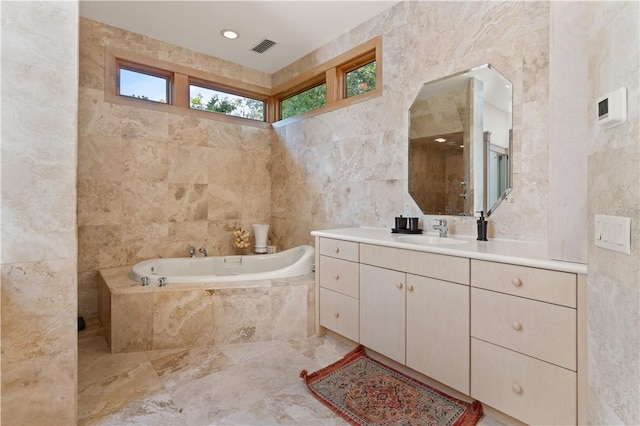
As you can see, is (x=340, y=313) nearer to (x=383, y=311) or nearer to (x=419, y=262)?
(x=383, y=311)

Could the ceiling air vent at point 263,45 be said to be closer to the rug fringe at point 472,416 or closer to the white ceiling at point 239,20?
the white ceiling at point 239,20

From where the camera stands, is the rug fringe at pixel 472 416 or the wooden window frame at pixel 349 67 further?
the wooden window frame at pixel 349 67

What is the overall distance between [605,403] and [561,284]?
54 cm

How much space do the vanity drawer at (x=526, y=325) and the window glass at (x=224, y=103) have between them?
3.56m

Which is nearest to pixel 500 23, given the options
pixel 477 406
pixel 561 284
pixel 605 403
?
pixel 561 284

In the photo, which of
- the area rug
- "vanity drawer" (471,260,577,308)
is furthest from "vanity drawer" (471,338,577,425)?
"vanity drawer" (471,260,577,308)

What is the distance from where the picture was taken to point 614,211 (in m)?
0.89

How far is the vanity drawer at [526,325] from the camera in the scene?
136 centimetres

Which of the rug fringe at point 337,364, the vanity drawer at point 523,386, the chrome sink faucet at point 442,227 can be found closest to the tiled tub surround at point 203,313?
the rug fringe at point 337,364

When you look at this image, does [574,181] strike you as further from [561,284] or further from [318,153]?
[318,153]

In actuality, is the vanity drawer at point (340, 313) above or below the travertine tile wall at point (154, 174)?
below

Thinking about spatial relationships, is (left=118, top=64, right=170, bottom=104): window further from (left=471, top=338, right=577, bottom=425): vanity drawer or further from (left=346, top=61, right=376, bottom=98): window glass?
(left=471, top=338, right=577, bottom=425): vanity drawer

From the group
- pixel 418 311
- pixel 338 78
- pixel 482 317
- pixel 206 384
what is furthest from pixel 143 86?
pixel 482 317

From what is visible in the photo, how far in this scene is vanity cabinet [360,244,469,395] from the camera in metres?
1.75
